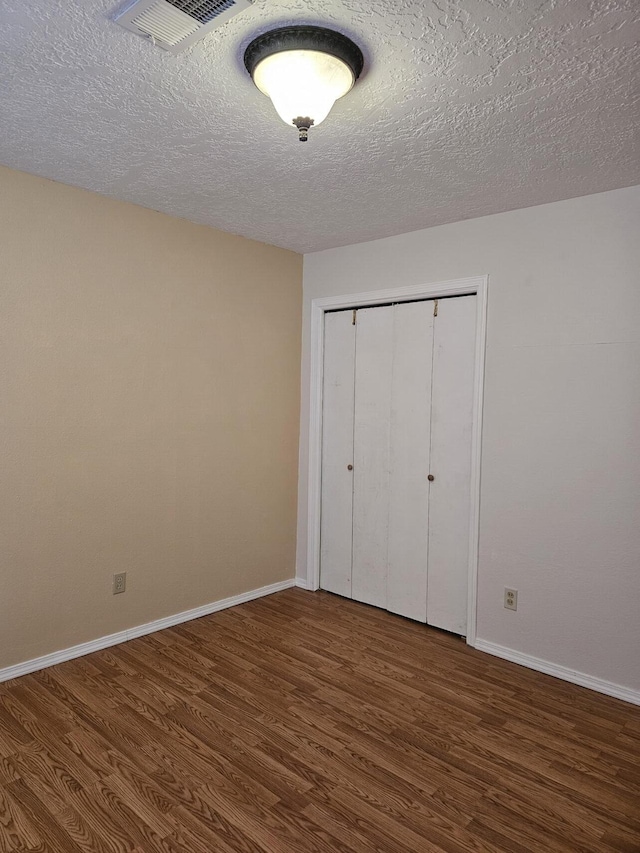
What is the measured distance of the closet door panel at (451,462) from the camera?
3430 mm

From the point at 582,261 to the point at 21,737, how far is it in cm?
345

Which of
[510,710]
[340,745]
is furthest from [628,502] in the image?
[340,745]

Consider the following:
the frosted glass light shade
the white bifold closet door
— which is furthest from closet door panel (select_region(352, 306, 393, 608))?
the frosted glass light shade

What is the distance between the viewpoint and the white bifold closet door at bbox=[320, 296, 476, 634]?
11.4 feet

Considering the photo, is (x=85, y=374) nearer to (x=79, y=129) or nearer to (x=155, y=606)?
(x=79, y=129)

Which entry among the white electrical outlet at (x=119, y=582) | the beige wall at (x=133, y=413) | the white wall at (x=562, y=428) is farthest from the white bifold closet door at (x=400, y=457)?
the white electrical outlet at (x=119, y=582)

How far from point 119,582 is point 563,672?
253 centimetres

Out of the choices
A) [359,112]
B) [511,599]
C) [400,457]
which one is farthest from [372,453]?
[359,112]

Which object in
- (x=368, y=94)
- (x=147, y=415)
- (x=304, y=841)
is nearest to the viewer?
(x=304, y=841)

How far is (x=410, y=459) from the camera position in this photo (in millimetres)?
3717

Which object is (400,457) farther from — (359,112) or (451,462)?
(359,112)

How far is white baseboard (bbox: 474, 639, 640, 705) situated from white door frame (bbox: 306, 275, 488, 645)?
14 cm

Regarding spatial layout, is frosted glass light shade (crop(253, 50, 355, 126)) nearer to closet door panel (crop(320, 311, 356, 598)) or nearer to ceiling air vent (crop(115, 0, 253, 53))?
ceiling air vent (crop(115, 0, 253, 53))

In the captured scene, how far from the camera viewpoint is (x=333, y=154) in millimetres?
2479
